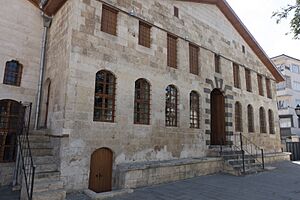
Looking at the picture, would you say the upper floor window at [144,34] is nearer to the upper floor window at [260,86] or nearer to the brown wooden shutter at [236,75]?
the brown wooden shutter at [236,75]

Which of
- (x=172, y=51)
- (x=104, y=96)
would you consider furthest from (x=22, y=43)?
(x=172, y=51)

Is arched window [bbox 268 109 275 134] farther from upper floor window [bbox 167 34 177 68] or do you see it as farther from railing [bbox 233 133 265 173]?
upper floor window [bbox 167 34 177 68]

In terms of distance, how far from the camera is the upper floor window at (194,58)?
1198 cm

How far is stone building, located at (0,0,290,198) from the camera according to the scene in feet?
24.6

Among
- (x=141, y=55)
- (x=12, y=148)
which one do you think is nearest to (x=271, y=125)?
(x=141, y=55)

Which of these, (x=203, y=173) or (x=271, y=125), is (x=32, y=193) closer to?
(x=203, y=173)

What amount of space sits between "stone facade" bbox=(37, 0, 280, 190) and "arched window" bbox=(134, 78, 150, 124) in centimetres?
22

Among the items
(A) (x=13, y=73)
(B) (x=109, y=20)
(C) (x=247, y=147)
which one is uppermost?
(B) (x=109, y=20)

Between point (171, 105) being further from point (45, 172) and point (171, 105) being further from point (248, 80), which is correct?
point (248, 80)

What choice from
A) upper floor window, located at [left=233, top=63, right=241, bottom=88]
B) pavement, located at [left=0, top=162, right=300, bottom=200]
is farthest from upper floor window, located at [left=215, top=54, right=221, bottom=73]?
pavement, located at [left=0, top=162, right=300, bottom=200]

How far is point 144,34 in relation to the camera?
1005cm

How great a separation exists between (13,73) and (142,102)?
518cm

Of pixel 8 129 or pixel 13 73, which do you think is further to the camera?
pixel 13 73

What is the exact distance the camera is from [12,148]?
863 centimetres
